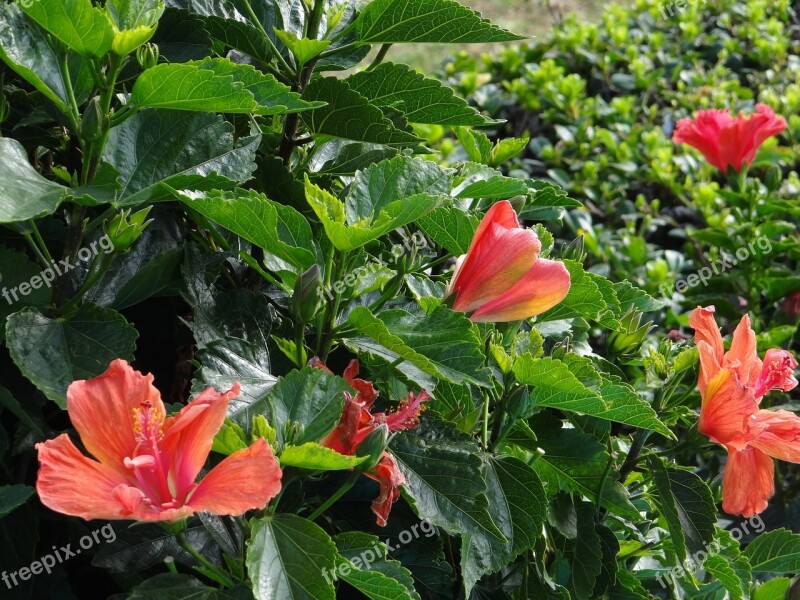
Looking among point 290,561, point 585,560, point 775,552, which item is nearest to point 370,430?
point 290,561

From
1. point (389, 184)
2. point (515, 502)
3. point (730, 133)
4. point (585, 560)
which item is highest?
point (389, 184)

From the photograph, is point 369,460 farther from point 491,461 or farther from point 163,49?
point 163,49

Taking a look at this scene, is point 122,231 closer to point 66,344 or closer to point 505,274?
point 66,344

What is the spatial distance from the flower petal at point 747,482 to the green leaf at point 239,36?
0.76 m

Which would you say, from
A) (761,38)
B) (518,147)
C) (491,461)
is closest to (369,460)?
(491,461)

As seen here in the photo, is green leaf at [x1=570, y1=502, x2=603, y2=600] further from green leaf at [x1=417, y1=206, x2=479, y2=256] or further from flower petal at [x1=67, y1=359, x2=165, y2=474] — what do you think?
flower petal at [x1=67, y1=359, x2=165, y2=474]

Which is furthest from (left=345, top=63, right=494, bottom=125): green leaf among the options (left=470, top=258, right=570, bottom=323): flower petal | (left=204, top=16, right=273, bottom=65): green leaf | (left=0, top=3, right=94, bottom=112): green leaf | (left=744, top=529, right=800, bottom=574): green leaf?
(left=744, top=529, right=800, bottom=574): green leaf

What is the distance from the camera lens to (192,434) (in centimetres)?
80

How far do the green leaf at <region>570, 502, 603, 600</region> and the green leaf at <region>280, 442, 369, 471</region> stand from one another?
44 centimetres

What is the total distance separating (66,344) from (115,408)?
0.15 m

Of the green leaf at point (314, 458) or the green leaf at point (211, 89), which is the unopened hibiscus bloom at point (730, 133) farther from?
the green leaf at point (314, 458)

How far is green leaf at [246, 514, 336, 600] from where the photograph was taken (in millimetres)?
794

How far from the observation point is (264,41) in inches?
45.6

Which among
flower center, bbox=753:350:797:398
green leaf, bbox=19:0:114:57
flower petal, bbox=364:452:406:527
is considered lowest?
flower center, bbox=753:350:797:398
